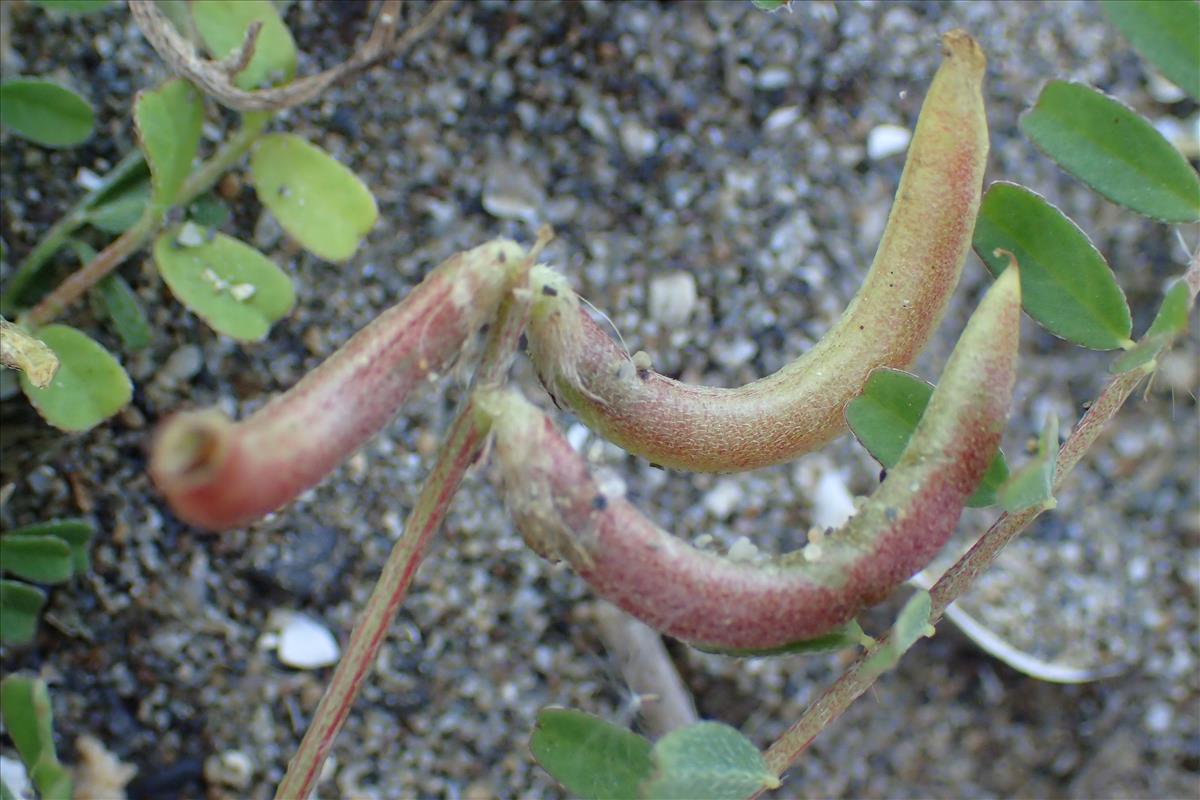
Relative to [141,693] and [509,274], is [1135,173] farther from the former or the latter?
[141,693]

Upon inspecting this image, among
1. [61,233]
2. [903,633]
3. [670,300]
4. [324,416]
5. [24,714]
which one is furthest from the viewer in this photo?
[670,300]

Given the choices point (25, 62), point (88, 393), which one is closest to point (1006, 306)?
point (88, 393)

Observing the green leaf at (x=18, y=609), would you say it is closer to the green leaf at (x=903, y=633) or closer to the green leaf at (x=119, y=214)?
the green leaf at (x=119, y=214)

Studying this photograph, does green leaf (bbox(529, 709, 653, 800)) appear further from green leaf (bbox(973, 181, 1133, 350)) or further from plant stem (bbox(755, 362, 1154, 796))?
green leaf (bbox(973, 181, 1133, 350))

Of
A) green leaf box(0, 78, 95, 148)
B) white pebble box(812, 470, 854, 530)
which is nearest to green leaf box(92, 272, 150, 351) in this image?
green leaf box(0, 78, 95, 148)

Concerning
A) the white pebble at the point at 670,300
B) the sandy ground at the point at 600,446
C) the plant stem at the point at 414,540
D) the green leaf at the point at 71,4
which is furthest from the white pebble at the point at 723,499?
the green leaf at the point at 71,4

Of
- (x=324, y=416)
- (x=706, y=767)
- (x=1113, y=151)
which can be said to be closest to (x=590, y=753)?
(x=706, y=767)

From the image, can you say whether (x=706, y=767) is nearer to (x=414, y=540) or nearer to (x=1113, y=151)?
(x=414, y=540)

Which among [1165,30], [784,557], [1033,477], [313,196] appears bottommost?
[313,196]
